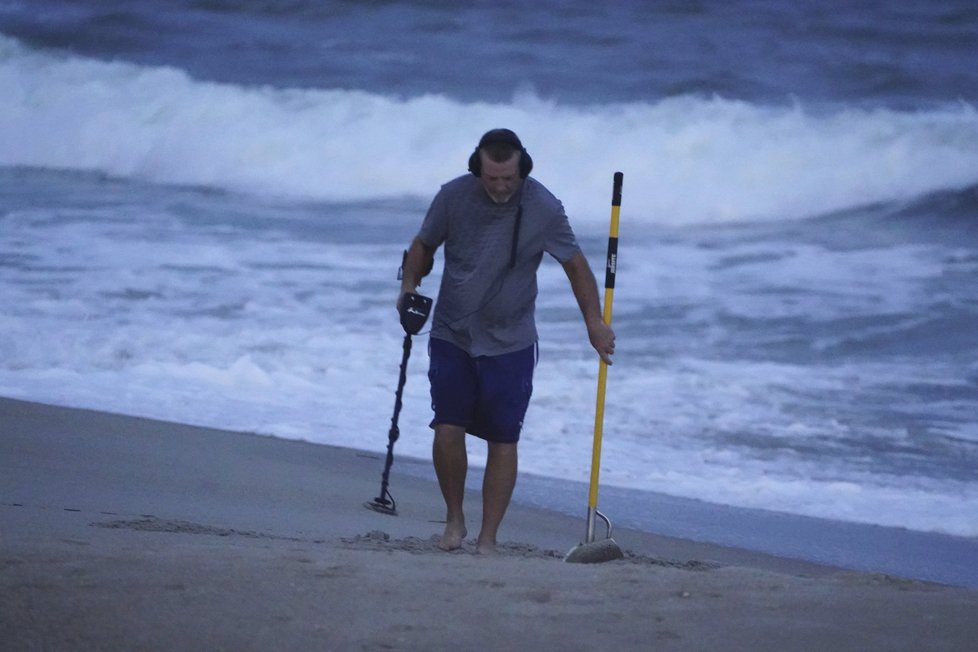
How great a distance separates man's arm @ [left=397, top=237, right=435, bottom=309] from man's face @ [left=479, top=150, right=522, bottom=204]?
13.7 inches

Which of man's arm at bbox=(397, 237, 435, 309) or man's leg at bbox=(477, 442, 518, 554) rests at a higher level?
man's arm at bbox=(397, 237, 435, 309)

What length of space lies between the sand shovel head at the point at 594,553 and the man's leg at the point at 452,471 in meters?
0.43

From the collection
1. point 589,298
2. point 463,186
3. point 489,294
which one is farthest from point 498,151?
point 589,298

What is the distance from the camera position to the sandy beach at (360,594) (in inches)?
137

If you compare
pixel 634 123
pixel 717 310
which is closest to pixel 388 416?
pixel 717 310

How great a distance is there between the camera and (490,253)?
500cm

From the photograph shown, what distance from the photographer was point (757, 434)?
876 cm

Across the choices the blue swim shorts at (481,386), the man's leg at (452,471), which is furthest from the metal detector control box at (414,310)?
the man's leg at (452,471)

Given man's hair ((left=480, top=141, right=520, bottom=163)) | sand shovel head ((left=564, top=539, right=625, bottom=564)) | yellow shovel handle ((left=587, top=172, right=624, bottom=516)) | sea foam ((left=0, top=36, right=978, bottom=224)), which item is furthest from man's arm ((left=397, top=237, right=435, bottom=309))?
sea foam ((left=0, top=36, right=978, bottom=224))

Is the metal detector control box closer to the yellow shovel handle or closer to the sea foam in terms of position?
the yellow shovel handle

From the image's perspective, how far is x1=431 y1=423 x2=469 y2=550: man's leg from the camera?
16.9ft

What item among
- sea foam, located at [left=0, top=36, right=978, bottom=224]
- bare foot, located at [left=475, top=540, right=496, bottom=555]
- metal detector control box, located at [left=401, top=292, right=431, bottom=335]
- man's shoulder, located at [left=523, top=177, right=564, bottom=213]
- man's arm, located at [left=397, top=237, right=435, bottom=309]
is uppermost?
sea foam, located at [left=0, top=36, right=978, bottom=224]

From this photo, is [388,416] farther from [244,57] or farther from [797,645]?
[244,57]

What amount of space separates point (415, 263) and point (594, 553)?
3.78 ft
